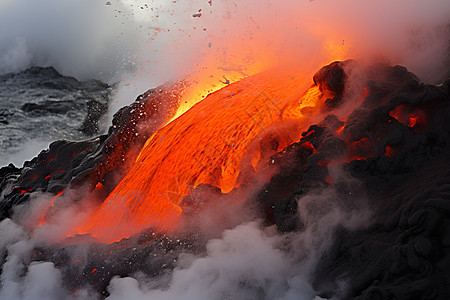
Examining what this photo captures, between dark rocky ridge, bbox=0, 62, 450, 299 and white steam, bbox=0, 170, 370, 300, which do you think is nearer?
dark rocky ridge, bbox=0, 62, 450, 299

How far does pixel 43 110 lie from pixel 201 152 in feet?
18.7

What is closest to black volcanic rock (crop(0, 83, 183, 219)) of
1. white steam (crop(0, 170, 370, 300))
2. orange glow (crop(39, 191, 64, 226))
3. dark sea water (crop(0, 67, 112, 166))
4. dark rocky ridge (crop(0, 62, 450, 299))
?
orange glow (crop(39, 191, 64, 226))

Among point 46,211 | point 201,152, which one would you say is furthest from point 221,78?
point 46,211

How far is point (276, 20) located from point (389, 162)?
7.70 ft

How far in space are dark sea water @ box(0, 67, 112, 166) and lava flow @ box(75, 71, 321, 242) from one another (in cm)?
381

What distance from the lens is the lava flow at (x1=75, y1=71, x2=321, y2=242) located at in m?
3.62

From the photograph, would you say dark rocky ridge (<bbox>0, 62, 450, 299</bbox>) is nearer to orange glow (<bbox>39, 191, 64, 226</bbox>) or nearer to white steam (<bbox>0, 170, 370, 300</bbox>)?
white steam (<bbox>0, 170, 370, 300</bbox>)

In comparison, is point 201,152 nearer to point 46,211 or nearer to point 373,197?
point 46,211

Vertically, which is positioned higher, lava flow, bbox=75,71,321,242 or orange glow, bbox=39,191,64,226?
lava flow, bbox=75,71,321,242

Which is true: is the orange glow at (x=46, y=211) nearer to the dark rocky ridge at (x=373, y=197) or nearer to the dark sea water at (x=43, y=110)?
the dark rocky ridge at (x=373, y=197)

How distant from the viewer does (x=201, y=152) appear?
3873 millimetres

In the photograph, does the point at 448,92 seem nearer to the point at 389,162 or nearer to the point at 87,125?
the point at 389,162

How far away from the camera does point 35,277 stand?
122 inches

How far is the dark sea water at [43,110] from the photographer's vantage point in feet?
23.8
